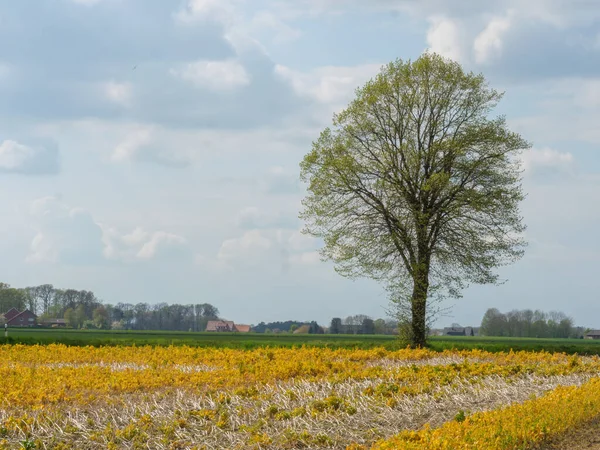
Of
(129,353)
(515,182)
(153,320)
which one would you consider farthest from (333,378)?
(153,320)

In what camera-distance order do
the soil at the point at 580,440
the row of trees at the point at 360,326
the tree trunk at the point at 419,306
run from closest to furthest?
the soil at the point at 580,440 < the tree trunk at the point at 419,306 < the row of trees at the point at 360,326

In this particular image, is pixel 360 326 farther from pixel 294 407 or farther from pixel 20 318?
pixel 294 407

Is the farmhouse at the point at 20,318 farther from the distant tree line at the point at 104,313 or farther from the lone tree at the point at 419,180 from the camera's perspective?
the lone tree at the point at 419,180

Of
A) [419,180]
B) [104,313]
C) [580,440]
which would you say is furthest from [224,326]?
[580,440]

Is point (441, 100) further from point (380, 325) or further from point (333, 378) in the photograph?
point (380, 325)

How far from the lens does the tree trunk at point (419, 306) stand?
96.2 feet

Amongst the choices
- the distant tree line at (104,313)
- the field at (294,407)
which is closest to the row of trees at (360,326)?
the distant tree line at (104,313)

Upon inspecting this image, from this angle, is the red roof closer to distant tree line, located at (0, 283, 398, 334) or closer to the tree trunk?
distant tree line, located at (0, 283, 398, 334)

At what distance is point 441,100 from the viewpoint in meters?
32.5

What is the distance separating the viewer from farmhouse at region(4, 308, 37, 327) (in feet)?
304

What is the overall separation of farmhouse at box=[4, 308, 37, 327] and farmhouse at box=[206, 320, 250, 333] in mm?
23694

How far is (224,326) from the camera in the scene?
9819 centimetres

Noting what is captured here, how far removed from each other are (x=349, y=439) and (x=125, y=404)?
4.15 meters

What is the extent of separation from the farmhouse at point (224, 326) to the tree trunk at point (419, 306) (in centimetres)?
6916
